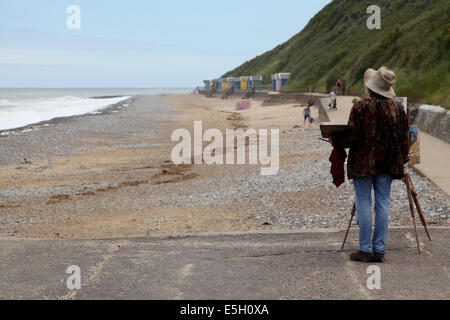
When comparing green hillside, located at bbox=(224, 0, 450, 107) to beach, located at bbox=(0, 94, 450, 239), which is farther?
green hillside, located at bbox=(224, 0, 450, 107)

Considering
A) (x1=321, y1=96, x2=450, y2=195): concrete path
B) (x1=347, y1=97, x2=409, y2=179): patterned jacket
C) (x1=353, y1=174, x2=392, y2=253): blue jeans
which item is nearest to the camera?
(x1=347, y1=97, x2=409, y2=179): patterned jacket

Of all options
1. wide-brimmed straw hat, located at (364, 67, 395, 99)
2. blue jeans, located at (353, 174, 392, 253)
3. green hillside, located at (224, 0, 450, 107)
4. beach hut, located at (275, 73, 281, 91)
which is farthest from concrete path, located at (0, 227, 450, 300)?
beach hut, located at (275, 73, 281, 91)

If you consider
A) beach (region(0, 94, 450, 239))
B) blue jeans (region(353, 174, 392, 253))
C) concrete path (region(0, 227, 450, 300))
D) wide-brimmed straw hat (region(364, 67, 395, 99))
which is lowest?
beach (region(0, 94, 450, 239))

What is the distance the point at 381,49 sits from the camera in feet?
116

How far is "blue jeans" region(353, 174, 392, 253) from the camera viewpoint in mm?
4965

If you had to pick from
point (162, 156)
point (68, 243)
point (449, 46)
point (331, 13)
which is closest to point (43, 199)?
point (68, 243)

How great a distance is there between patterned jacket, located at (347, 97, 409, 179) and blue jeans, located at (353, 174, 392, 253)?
0.10 meters

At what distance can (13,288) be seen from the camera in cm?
465

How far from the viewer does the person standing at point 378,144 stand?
16.0ft
